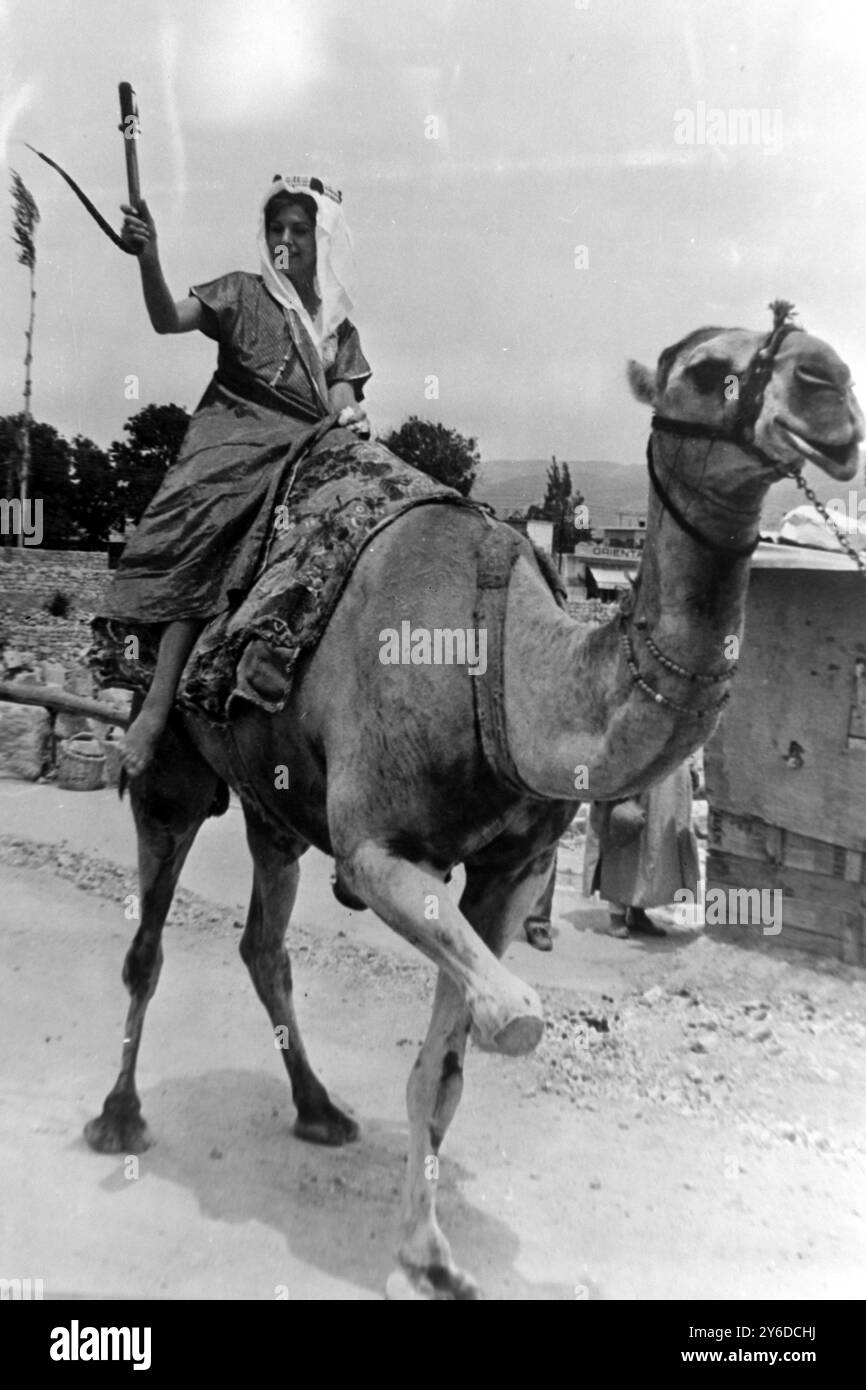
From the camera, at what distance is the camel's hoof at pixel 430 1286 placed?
2.70 m

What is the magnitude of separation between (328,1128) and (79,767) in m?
2.65

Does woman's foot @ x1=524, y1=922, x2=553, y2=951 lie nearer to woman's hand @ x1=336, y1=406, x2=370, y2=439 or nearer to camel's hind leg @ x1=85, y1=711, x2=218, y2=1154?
camel's hind leg @ x1=85, y1=711, x2=218, y2=1154

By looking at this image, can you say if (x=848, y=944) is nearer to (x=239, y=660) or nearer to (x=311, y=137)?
(x=239, y=660)

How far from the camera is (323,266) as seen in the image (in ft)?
10.6

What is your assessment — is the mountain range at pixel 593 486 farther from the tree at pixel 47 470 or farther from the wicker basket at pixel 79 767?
the wicker basket at pixel 79 767

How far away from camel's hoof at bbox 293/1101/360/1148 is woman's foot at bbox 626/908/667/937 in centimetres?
266

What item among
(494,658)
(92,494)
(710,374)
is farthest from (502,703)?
(92,494)

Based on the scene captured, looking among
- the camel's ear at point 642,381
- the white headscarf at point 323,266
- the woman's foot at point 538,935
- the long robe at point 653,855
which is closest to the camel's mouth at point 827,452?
the camel's ear at point 642,381

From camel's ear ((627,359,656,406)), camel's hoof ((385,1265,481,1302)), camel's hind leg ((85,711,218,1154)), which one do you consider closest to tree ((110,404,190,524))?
camel's hind leg ((85,711,218,1154))

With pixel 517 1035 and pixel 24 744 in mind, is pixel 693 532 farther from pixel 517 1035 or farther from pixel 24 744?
pixel 24 744

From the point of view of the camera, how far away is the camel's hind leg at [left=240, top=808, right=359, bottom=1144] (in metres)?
3.45

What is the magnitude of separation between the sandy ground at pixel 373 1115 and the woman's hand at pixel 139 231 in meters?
2.33
